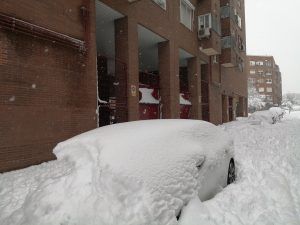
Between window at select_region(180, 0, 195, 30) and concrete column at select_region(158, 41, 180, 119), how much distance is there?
3224mm

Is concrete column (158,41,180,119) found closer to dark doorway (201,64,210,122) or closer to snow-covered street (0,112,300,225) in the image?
dark doorway (201,64,210,122)

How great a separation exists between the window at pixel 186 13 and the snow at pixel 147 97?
5.98 m

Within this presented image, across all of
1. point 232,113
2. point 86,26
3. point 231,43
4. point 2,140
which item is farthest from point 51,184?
point 232,113

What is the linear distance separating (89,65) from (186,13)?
40.9ft

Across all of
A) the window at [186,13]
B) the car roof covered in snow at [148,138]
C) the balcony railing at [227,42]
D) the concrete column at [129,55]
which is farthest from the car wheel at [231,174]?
the balcony railing at [227,42]

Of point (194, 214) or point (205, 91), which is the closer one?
point (194, 214)

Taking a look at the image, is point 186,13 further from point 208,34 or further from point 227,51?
point 227,51

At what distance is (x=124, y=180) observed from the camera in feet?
10.7

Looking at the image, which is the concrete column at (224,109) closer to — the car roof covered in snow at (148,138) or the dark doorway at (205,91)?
the dark doorway at (205,91)

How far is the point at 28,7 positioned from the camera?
816 cm

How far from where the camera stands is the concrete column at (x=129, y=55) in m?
12.8

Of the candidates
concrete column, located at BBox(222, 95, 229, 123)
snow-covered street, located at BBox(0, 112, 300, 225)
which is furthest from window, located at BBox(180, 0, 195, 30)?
snow-covered street, located at BBox(0, 112, 300, 225)

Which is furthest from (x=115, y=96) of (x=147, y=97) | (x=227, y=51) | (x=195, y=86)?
(x=227, y=51)

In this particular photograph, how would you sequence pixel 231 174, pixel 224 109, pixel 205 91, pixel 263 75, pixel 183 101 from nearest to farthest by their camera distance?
pixel 231 174
pixel 183 101
pixel 205 91
pixel 224 109
pixel 263 75
